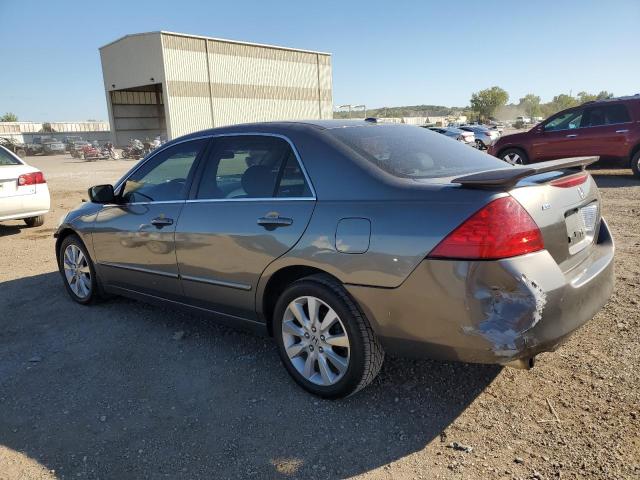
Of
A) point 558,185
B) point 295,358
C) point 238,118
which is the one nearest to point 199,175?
point 295,358

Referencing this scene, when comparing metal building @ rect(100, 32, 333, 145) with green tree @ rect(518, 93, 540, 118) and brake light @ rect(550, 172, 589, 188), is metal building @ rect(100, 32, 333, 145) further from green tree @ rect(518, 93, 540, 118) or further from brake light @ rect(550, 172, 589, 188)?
green tree @ rect(518, 93, 540, 118)

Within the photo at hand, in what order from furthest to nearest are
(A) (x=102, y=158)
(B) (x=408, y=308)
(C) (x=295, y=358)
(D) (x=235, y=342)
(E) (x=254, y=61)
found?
(E) (x=254, y=61) < (A) (x=102, y=158) < (D) (x=235, y=342) < (C) (x=295, y=358) < (B) (x=408, y=308)

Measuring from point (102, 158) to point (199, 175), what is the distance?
37.2 metres

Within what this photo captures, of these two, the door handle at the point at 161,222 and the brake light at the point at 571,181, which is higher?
the brake light at the point at 571,181

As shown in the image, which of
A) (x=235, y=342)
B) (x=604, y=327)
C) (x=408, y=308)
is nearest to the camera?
(x=408, y=308)

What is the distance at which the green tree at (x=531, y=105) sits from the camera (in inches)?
5325

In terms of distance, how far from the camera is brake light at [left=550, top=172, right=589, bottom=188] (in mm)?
2647

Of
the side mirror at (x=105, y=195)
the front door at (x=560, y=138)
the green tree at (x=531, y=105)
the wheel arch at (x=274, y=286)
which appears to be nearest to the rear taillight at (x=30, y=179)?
the side mirror at (x=105, y=195)

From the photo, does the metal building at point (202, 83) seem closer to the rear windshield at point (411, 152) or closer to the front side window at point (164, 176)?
the front side window at point (164, 176)

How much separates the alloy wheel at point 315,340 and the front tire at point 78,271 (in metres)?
2.51

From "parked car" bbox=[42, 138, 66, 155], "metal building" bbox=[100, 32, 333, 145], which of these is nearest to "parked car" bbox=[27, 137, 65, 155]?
"parked car" bbox=[42, 138, 66, 155]

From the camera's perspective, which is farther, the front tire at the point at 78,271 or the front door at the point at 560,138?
the front door at the point at 560,138

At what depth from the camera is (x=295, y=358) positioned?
3090 mm

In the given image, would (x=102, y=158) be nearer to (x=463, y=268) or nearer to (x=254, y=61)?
(x=254, y=61)
